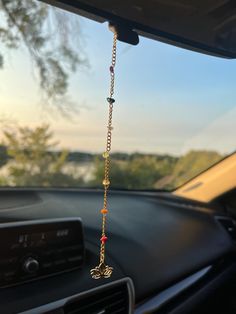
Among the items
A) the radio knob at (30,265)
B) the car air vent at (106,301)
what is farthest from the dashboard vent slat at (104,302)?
the radio knob at (30,265)

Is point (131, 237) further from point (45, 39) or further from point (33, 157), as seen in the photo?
point (45, 39)

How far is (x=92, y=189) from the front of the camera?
3018 mm

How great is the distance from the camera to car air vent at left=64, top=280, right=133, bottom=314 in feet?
6.27

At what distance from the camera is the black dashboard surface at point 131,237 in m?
1.93

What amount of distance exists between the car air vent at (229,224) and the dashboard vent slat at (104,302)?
122 cm

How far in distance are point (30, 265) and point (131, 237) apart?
2.82 ft

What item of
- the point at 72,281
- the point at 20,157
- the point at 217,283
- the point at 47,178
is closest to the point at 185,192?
the point at 217,283

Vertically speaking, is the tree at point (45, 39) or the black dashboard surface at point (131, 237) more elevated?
the tree at point (45, 39)

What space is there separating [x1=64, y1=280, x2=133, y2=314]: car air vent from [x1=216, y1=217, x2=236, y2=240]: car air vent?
3.93ft

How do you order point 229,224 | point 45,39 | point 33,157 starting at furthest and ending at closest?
point 229,224 < point 33,157 < point 45,39

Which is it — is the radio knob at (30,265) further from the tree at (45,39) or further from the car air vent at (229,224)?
the car air vent at (229,224)

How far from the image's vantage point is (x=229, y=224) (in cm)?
320

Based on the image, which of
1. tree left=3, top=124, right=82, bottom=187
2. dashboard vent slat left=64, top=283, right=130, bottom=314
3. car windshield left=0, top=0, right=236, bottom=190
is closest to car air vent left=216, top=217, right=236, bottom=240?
car windshield left=0, top=0, right=236, bottom=190

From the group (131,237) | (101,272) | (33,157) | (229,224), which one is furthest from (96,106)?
(229,224)
